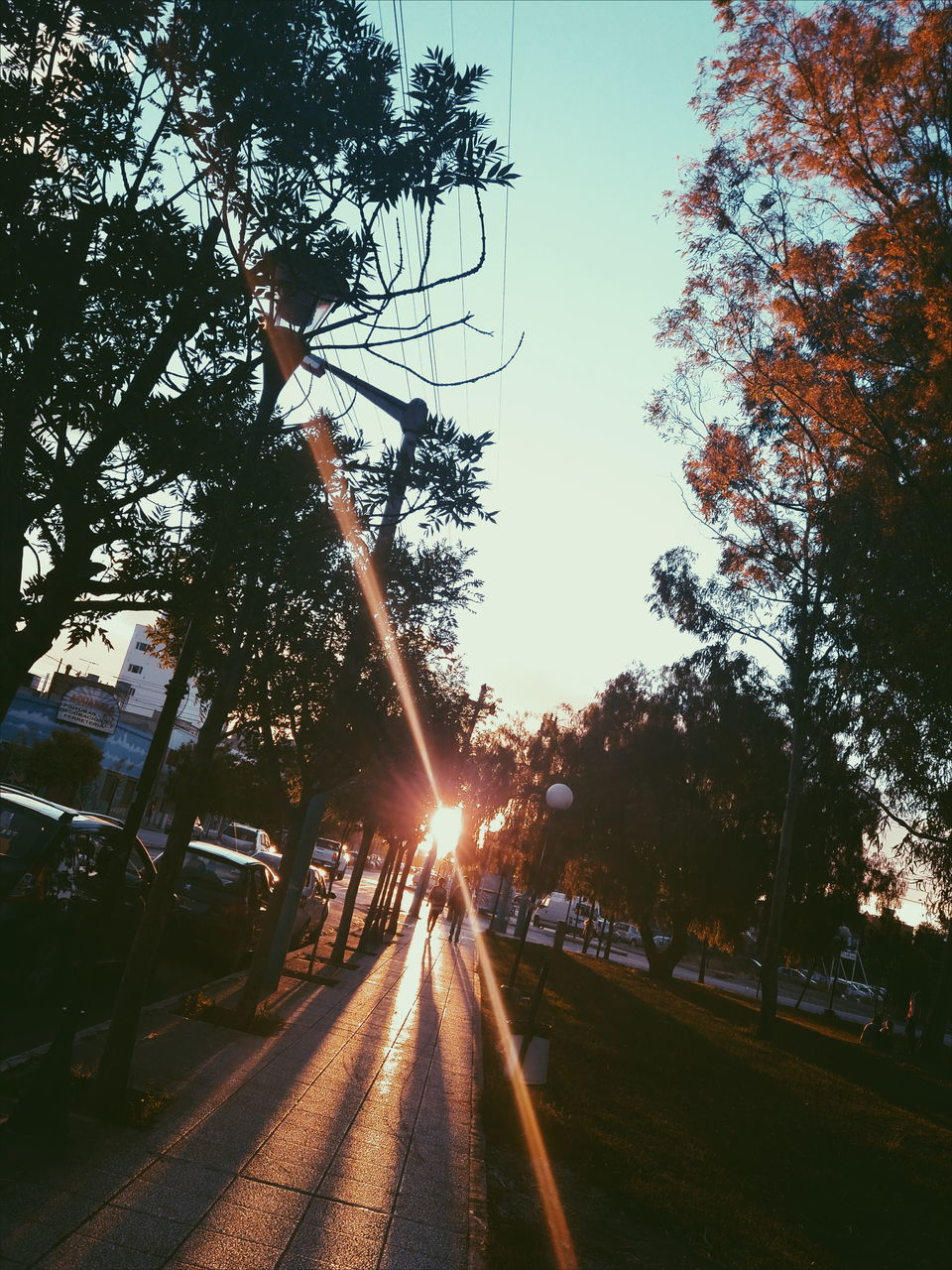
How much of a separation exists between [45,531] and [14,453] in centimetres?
52

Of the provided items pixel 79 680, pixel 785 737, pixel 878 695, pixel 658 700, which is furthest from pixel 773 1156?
pixel 79 680

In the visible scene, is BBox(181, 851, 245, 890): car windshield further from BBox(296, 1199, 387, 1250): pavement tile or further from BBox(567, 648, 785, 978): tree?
BBox(567, 648, 785, 978): tree

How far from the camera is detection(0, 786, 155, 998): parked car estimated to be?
811cm

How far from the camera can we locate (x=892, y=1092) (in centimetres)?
1756

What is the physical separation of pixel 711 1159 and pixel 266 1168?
4.89m

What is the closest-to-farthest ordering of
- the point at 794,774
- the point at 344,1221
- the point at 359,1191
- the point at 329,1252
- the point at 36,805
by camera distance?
the point at 329,1252
the point at 344,1221
the point at 359,1191
the point at 36,805
the point at 794,774

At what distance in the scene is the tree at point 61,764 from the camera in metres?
27.1

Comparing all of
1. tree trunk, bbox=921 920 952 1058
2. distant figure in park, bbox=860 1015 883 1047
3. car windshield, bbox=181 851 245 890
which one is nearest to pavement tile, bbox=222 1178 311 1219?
car windshield, bbox=181 851 245 890

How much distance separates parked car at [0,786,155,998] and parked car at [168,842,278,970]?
4.08 m

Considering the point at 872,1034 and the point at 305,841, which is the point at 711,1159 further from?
the point at 872,1034

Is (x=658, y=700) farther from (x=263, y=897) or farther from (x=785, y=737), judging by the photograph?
(x=263, y=897)

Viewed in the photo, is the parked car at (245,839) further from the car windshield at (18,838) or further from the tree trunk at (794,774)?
the car windshield at (18,838)

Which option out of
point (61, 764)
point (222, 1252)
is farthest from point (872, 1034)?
point (222, 1252)

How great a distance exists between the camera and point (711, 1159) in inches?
344
